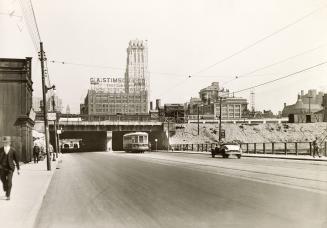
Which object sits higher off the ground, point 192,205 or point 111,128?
point 111,128

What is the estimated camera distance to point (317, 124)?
399ft

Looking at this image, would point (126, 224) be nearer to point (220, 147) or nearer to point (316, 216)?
point (316, 216)

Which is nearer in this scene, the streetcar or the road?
the road

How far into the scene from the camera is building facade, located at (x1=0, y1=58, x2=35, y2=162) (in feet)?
116

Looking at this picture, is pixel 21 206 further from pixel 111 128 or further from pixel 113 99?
pixel 113 99

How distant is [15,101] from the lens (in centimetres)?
3619

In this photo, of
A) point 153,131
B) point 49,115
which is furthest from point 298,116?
point 49,115

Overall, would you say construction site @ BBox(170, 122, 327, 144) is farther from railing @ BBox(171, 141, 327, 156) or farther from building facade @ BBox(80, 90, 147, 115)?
building facade @ BBox(80, 90, 147, 115)

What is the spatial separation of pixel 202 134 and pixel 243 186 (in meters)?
95.2

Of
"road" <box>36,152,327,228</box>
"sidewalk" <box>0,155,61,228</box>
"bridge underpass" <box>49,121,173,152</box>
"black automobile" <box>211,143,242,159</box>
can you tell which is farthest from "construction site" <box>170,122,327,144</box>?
"sidewalk" <box>0,155,61,228</box>

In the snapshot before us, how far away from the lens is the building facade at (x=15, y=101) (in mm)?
35438

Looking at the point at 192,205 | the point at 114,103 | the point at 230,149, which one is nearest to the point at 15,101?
the point at 230,149

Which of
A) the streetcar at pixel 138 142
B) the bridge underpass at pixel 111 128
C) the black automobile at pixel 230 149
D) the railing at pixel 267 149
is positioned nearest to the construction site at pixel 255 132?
the railing at pixel 267 149

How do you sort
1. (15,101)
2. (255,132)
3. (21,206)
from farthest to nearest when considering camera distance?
(255,132)
(15,101)
(21,206)
